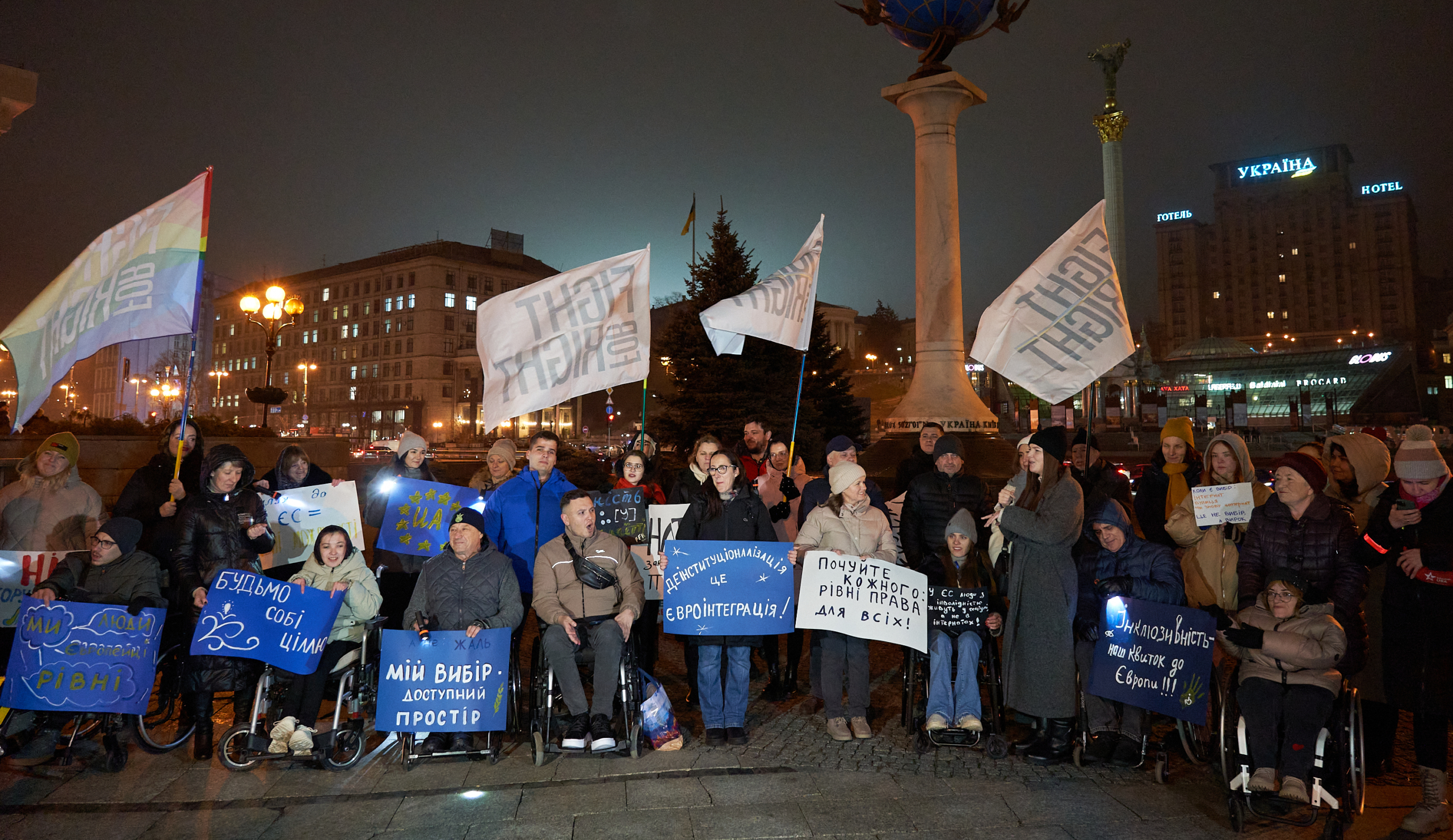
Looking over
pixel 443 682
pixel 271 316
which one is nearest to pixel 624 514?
pixel 443 682

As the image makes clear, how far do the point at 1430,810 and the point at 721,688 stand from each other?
13.2 feet

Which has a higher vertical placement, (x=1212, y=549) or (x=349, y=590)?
(x=1212, y=549)

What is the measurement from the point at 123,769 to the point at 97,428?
10372 mm

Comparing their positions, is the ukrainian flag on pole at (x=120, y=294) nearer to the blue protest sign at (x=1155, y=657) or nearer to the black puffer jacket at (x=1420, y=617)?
the blue protest sign at (x=1155, y=657)

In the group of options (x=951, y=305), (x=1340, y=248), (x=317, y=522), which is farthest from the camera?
(x=1340, y=248)

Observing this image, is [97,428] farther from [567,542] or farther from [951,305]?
[951,305]

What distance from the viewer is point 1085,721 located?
5500 millimetres

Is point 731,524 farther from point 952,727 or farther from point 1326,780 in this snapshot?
point 1326,780

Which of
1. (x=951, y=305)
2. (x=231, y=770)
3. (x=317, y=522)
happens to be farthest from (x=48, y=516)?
(x=951, y=305)

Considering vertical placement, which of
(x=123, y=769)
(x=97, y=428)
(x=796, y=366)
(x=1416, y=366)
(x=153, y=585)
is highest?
(x=1416, y=366)

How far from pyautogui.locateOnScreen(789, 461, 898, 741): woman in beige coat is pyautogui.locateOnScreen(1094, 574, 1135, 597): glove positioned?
1360 mm

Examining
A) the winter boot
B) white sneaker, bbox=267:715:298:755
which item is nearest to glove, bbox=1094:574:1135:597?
the winter boot

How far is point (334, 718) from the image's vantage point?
17.4 ft

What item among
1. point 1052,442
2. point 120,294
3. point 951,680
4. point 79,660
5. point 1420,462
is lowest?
point 951,680
